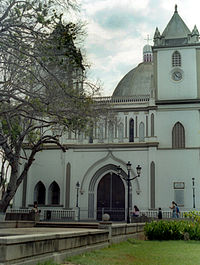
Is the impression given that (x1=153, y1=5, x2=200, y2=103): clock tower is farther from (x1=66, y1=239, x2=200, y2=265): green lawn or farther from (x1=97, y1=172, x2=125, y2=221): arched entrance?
(x1=66, y1=239, x2=200, y2=265): green lawn

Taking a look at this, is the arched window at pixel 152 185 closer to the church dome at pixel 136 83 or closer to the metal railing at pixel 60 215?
the metal railing at pixel 60 215

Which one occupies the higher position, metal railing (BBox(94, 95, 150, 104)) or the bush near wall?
metal railing (BBox(94, 95, 150, 104))

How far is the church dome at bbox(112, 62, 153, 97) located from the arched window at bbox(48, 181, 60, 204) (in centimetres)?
1029

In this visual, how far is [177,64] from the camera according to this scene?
32.3m

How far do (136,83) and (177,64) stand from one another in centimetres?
621

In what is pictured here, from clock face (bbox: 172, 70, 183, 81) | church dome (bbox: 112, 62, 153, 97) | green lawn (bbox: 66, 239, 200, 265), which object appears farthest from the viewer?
church dome (bbox: 112, 62, 153, 97)

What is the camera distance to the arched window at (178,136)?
3012cm

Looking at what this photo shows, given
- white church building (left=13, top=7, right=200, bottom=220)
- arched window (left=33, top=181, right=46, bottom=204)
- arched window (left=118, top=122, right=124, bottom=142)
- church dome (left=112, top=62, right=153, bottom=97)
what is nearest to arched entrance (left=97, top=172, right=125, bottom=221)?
white church building (left=13, top=7, right=200, bottom=220)

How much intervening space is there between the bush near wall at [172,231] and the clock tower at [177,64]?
15571 millimetres

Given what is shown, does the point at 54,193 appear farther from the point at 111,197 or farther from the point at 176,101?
the point at 176,101

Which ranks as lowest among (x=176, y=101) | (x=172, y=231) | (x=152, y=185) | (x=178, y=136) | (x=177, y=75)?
(x=172, y=231)

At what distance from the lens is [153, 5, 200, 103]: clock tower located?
31578 millimetres

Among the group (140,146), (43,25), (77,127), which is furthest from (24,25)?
(140,146)

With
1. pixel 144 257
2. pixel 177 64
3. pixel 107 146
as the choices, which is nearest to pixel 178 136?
pixel 107 146
